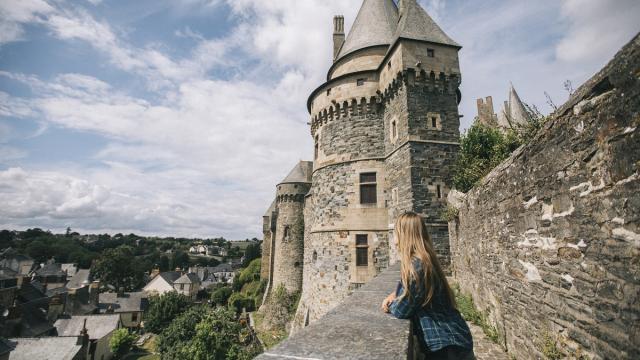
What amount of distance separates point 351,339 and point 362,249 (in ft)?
40.7

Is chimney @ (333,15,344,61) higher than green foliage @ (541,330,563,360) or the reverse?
higher

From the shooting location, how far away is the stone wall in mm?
2545

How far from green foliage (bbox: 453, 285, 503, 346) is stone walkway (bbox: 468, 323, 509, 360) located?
0.10m

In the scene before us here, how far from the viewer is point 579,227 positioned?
3.27 m

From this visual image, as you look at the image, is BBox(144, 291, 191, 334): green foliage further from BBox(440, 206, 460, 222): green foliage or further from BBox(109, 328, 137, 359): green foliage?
BBox(440, 206, 460, 222): green foliage

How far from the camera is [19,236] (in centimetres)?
13225

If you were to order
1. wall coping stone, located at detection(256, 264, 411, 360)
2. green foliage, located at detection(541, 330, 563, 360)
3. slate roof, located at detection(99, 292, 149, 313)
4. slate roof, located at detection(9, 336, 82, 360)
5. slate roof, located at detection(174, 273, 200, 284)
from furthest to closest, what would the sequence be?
slate roof, located at detection(174, 273, 200, 284) < slate roof, located at detection(99, 292, 149, 313) < slate roof, located at detection(9, 336, 82, 360) < green foliage, located at detection(541, 330, 563, 360) < wall coping stone, located at detection(256, 264, 411, 360)

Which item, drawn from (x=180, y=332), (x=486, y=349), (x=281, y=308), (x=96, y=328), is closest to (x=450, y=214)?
(x=486, y=349)

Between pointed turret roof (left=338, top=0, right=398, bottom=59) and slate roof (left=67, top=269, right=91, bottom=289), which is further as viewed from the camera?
slate roof (left=67, top=269, right=91, bottom=289)

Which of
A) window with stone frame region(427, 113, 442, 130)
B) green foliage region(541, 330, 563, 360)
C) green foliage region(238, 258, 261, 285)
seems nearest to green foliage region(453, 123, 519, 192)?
window with stone frame region(427, 113, 442, 130)

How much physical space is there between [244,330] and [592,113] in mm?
27708

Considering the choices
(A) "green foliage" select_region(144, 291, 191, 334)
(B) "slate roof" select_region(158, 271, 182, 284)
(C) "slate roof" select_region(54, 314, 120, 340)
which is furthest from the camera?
(B) "slate roof" select_region(158, 271, 182, 284)

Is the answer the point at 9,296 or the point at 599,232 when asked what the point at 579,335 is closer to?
the point at 599,232

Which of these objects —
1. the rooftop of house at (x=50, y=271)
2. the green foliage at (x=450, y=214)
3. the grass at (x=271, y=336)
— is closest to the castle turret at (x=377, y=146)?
the green foliage at (x=450, y=214)
